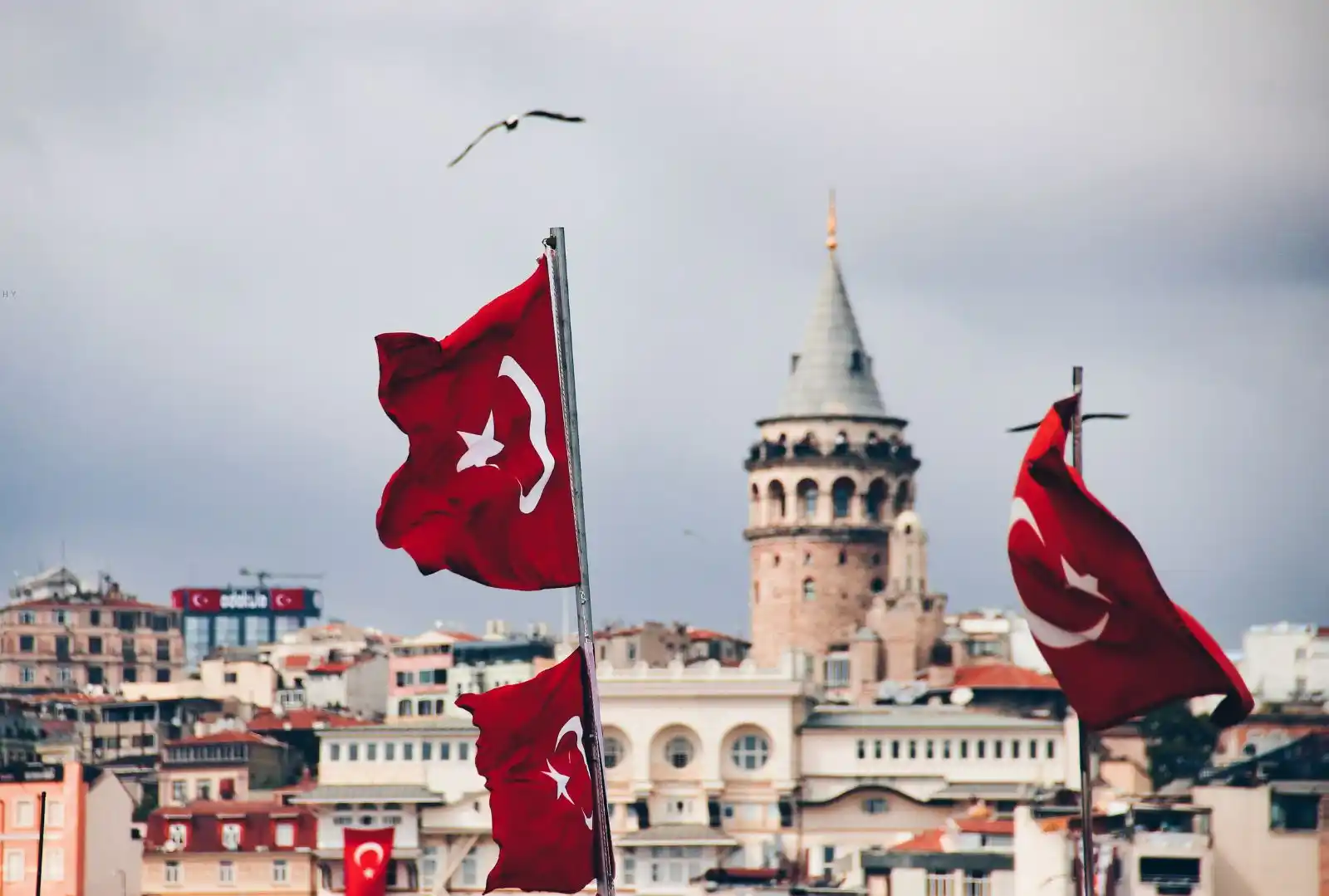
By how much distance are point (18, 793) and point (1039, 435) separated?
74.9m

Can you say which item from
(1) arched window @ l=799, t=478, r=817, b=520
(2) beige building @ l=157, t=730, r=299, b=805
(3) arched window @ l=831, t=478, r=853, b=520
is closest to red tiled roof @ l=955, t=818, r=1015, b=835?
(2) beige building @ l=157, t=730, r=299, b=805

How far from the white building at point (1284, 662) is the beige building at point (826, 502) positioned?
34542mm

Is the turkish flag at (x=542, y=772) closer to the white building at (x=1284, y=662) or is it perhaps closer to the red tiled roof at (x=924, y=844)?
the white building at (x=1284, y=662)

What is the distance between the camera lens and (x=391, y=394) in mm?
18188

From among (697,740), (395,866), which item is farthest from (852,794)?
(395,866)

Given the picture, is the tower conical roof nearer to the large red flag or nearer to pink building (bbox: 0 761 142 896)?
pink building (bbox: 0 761 142 896)

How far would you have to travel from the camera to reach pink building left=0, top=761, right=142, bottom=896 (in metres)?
88.6

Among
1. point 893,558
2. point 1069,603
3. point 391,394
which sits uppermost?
point 893,558

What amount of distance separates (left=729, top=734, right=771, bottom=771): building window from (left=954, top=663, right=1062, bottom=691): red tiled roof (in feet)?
32.1

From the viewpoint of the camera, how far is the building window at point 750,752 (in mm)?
102062

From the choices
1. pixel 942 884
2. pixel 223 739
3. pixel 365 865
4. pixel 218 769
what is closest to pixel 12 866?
pixel 218 769

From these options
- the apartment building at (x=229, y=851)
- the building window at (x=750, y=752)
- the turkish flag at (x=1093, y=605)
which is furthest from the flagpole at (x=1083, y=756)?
the building window at (x=750, y=752)

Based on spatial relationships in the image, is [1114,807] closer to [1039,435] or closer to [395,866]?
[395,866]

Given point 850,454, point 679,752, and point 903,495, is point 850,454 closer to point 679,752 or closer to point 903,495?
point 903,495
